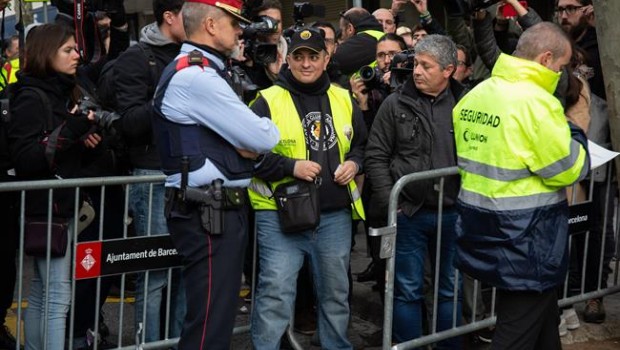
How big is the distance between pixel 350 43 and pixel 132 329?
268cm

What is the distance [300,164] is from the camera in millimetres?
5309

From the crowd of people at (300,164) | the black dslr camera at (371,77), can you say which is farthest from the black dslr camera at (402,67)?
the black dslr camera at (371,77)

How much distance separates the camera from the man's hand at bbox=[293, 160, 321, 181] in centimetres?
530

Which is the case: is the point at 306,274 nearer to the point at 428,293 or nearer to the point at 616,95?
the point at 428,293

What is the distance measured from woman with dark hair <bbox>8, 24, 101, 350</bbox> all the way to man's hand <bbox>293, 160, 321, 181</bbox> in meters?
1.10

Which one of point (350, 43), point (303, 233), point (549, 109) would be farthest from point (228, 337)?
point (350, 43)

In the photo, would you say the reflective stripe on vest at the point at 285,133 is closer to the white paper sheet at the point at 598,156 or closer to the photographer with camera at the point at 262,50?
the photographer with camera at the point at 262,50

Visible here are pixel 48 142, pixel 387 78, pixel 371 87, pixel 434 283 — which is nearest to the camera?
pixel 48 142

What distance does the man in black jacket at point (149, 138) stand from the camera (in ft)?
17.9

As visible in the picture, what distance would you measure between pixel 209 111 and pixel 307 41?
1.35 m

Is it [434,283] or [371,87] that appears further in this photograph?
[371,87]

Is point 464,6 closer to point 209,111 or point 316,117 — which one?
point 316,117

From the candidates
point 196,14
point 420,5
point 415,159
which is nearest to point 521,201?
point 415,159

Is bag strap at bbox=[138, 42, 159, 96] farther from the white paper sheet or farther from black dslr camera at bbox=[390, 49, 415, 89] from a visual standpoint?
the white paper sheet
